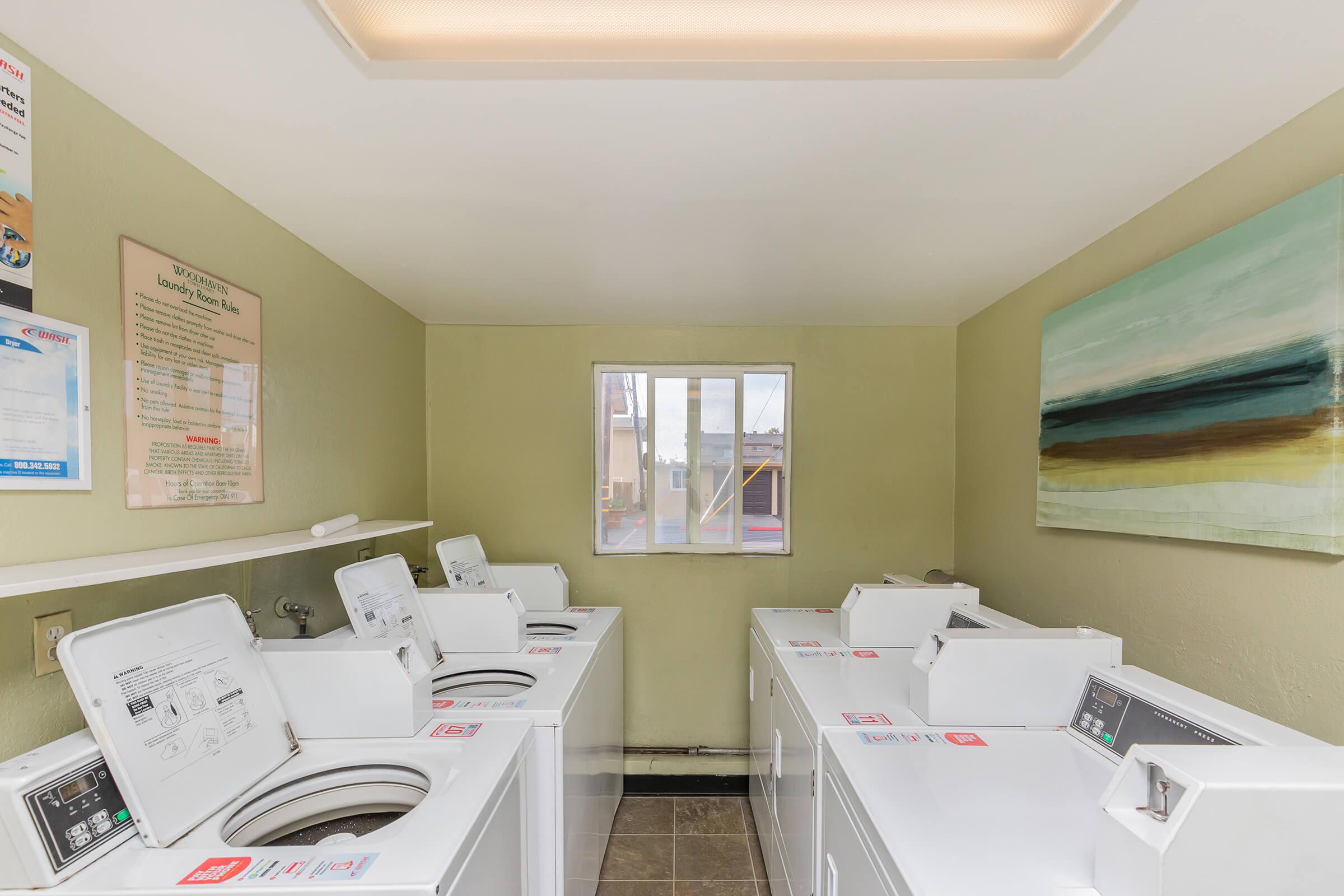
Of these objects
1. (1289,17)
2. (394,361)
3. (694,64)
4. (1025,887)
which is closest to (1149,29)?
(1289,17)

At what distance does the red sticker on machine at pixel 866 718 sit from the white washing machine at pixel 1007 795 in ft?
0.13

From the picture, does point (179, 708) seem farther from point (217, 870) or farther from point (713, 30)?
point (713, 30)

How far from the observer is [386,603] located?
6.24 feet

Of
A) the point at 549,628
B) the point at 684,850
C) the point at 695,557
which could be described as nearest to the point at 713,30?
the point at 549,628

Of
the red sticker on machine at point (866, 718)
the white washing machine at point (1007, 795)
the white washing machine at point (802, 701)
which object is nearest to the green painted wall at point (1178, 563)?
the white washing machine at point (1007, 795)

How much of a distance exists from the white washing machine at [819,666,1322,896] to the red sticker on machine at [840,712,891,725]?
0.13 ft

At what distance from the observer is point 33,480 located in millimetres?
1121

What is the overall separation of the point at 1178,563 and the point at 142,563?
2.41 meters

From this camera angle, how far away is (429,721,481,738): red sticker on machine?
1.41 m

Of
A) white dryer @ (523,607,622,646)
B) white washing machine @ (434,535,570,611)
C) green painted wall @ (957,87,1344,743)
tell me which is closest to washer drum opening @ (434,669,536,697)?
white dryer @ (523,607,622,646)

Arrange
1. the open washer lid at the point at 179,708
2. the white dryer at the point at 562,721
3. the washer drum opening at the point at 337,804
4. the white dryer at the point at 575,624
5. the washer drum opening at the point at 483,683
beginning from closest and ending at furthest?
the open washer lid at the point at 179,708
the washer drum opening at the point at 337,804
the white dryer at the point at 562,721
the washer drum opening at the point at 483,683
the white dryer at the point at 575,624

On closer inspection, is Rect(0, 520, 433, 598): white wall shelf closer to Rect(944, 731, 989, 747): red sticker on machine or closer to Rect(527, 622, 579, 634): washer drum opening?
Rect(527, 622, 579, 634): washer drum opening

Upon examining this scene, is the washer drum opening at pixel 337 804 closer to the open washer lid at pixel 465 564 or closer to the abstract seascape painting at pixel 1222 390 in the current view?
the open washer lid at pixel 465 564

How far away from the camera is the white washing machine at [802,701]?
61.6 inches
